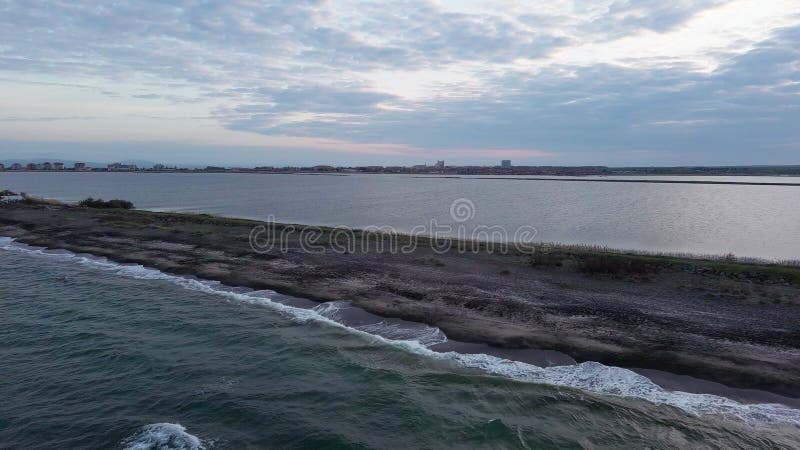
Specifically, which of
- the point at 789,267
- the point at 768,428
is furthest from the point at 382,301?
the point at 789,267

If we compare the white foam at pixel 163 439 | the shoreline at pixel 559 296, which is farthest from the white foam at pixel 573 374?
the white foam at pixel 163 439

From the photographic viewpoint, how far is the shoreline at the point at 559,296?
42.8ft

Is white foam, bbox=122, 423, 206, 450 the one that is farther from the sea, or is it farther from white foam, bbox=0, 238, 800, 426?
white foam, bbox=0, 238, 800, 426

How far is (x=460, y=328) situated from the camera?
15211 millimetres

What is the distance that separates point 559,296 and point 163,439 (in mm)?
15068

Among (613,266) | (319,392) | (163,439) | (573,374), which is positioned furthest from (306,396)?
(613,266)

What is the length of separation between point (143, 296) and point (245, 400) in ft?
36.5

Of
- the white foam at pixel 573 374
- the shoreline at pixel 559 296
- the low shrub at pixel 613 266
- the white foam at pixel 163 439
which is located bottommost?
the white foam at pixel 163 439

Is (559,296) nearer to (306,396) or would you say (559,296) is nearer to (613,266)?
(613,266)

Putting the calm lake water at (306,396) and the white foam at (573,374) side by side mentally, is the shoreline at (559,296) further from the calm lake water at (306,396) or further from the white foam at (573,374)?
the calm lake water at (306,396)

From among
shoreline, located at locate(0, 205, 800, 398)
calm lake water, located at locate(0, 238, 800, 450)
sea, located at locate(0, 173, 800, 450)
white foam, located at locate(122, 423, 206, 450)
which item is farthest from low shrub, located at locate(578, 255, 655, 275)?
white foam, located at locate(122, 423, 206, 450)

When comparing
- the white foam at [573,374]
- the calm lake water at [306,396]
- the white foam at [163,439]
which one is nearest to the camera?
the white foam at [163,439]

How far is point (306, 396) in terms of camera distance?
36.5 feet

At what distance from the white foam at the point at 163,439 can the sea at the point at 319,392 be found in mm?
39
